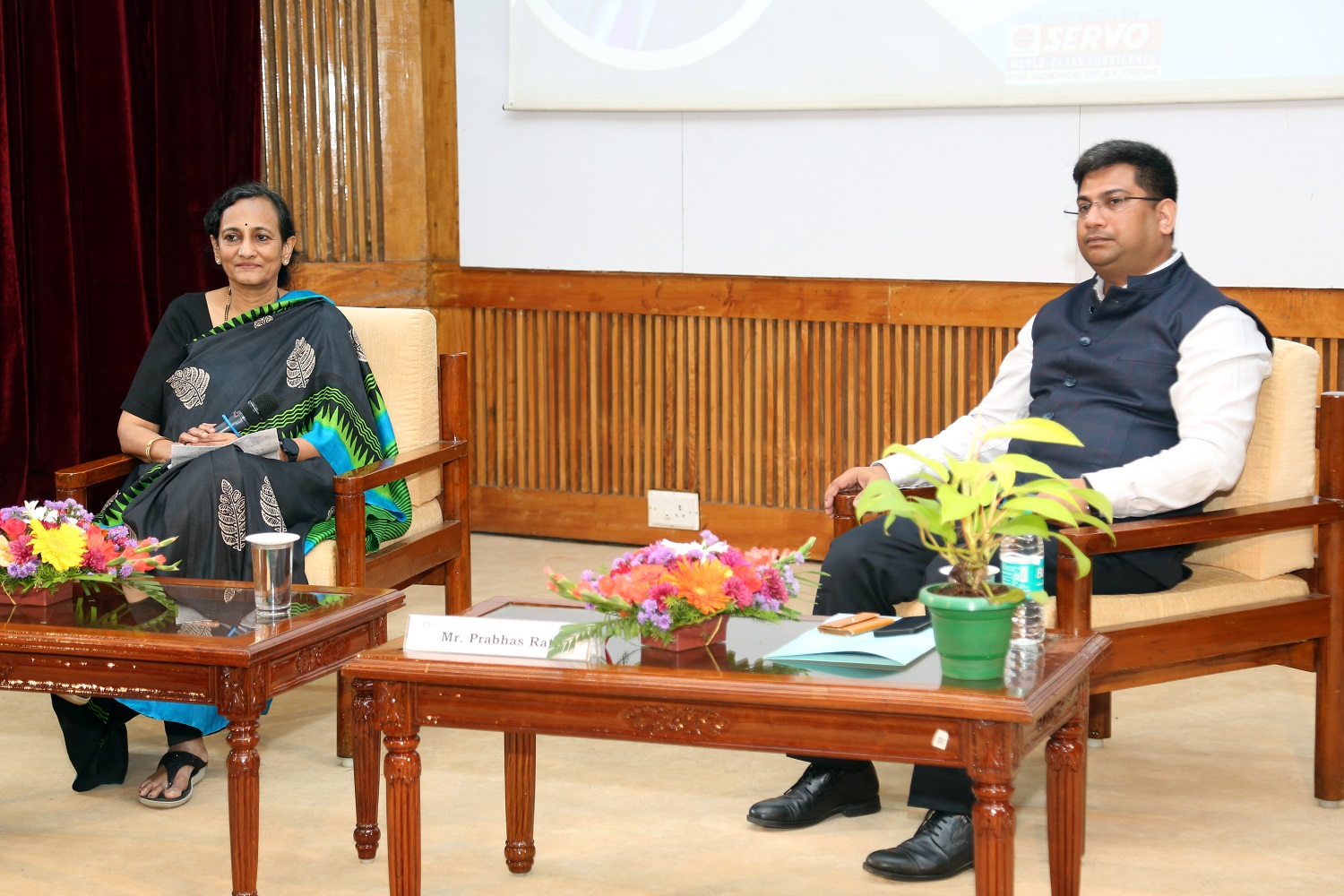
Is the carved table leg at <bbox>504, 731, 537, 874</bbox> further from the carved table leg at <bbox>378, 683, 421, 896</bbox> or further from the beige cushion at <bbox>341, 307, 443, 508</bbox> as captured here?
the beige cushion at <bbox>341, 307, 443, 508</bbox>

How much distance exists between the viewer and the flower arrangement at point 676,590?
81.7 inches

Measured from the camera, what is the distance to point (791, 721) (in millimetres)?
1965

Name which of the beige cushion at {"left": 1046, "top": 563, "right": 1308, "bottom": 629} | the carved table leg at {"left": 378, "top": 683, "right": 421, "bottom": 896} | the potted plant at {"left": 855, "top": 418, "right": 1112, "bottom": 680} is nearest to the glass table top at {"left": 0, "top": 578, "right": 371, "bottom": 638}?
the carved table leg at {"left": 378, "top": 683, "right": 421, "bottom": 896}

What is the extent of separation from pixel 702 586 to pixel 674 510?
2.93 metres

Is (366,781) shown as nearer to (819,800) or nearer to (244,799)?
(244,799)

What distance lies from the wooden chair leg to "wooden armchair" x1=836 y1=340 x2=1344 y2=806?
38 centimetres

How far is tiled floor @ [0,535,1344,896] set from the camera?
2.52 m

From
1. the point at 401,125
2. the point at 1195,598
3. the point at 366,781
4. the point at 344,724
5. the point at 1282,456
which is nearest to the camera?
the point at 366,781

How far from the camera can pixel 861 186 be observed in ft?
15.0

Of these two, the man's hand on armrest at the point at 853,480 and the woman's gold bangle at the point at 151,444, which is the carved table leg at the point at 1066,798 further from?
the woman's gold bangle at the point at 151,444

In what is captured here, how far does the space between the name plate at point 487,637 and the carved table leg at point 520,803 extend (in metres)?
0.41

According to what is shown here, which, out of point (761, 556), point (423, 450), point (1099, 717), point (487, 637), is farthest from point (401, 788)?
point (1099, 717)

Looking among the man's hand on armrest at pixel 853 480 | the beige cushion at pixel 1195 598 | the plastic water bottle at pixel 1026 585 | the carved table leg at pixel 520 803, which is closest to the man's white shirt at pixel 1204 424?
the beige cushion at pixel 1195 598

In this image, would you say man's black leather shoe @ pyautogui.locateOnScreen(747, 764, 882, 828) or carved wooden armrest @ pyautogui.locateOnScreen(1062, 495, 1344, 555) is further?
man's black leather shoe @ pyautogui.locateOnScreen(747, 764, 882, 828)
